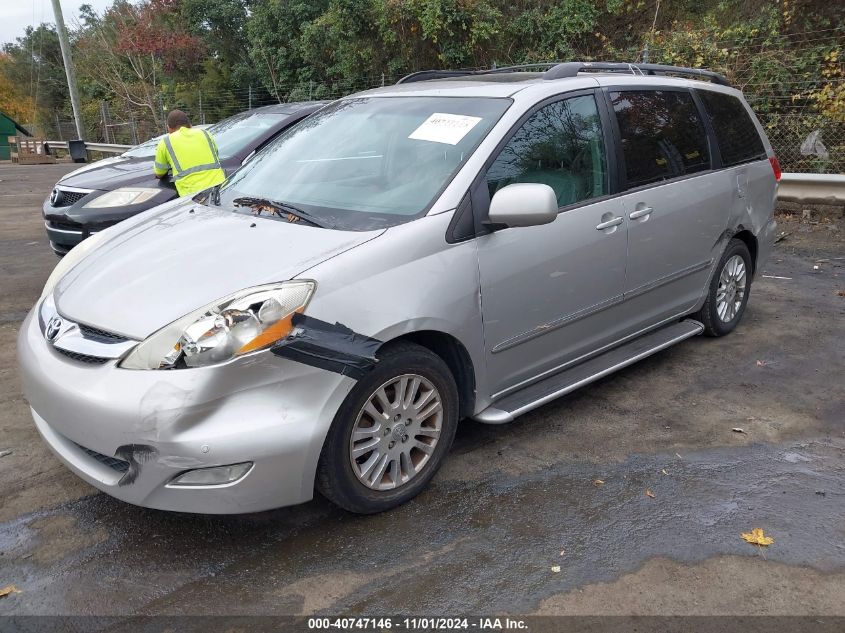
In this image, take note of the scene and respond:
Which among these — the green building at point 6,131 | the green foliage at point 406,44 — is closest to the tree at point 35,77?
the green foliage at point 406,44

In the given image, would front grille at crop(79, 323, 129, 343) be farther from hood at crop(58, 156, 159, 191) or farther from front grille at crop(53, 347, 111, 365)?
hood at crop(58, 156, 159, 191)

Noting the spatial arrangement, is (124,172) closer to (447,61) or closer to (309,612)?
(309,612)

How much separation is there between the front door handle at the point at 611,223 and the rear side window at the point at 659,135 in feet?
0.77

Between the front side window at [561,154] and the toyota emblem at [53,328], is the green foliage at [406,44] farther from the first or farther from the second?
the toyota emblem at [53,328]

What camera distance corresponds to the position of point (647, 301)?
4.33 m

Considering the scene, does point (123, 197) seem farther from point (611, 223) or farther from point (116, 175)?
point (611, 223)

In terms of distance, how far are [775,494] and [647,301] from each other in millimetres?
1423

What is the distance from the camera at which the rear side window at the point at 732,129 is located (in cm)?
485

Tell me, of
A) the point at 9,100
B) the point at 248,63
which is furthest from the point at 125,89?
the point at 9,100

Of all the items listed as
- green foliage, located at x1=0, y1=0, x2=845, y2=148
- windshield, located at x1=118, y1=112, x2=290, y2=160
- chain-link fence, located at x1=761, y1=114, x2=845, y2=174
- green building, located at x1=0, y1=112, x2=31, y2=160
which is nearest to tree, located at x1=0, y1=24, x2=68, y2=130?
green foliage, located at x1=0, y1=0, x2=845, y2=148

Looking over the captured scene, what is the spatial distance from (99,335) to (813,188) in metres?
8.71

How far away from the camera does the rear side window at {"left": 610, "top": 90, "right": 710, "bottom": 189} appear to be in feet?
13.5

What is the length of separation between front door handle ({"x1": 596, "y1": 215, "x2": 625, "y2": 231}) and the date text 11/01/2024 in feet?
7.03

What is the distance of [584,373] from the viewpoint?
3932 millimetres
